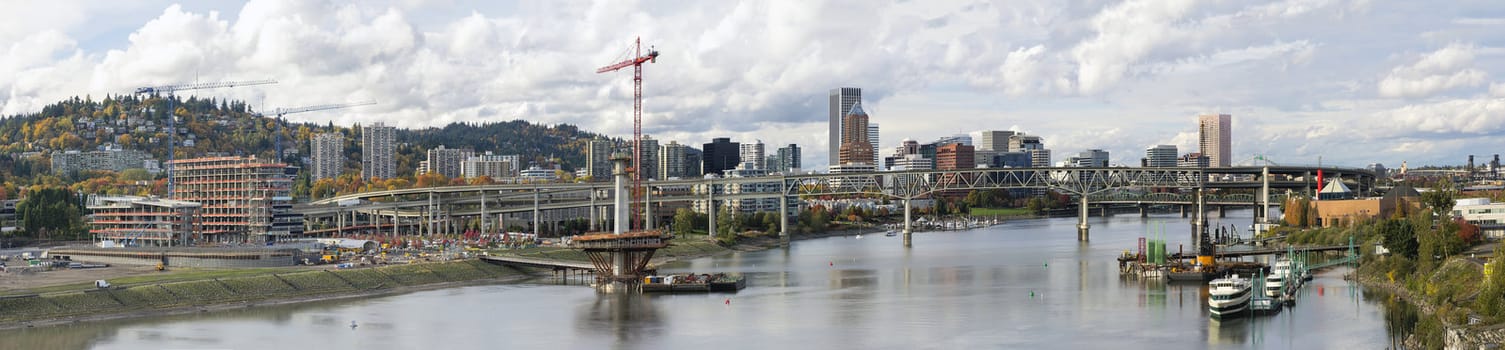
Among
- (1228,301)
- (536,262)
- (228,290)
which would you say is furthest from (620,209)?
(1228,301)

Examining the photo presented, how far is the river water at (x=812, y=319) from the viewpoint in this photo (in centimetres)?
4428

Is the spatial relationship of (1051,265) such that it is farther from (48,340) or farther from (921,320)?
(48,340)

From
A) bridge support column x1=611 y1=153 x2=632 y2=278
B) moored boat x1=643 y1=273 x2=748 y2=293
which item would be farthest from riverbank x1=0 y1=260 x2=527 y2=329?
moored boat x1=643 y1=273 x2=748 y2=293

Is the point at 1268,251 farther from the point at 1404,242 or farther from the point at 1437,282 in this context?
the point at 1437,282

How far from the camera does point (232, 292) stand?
57.9 metres

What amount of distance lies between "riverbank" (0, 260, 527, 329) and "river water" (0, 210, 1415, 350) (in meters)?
1.59

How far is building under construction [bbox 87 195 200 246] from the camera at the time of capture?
88.7 meters

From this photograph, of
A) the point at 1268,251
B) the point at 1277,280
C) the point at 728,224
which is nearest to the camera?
the point at 1277,280

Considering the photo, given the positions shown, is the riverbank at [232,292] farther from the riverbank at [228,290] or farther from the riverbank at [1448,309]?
the riverbank at [1448,309]

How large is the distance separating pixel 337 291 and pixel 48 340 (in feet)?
55.8

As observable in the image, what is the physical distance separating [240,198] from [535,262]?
3037cm

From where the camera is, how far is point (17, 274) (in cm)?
6325

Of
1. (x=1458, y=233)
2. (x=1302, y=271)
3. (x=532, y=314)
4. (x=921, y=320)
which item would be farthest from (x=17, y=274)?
(x=1458, y=233)

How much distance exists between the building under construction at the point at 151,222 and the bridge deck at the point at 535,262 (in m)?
25.9
